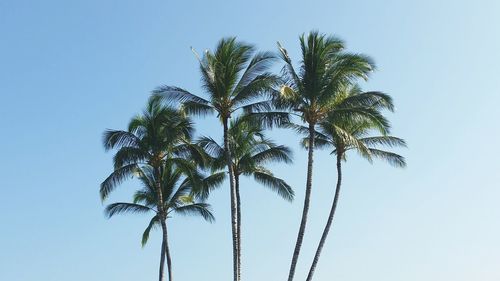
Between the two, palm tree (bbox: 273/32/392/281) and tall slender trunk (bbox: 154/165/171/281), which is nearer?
palm tree (bbox: 273/32/392/281)

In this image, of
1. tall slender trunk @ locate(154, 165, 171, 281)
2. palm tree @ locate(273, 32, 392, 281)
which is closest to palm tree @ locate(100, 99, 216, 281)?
tall slender trunk @ locate(154, 165, 171, 281)

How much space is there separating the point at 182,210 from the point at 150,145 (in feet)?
18.9

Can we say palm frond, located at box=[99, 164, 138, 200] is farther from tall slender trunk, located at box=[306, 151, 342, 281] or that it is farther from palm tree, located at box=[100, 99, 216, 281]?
tall slender trunk, located at box=[306, 151, 342, 281]

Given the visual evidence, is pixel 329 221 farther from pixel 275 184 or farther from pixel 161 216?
pixel 161 216

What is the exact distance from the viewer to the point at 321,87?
3014 centimetres

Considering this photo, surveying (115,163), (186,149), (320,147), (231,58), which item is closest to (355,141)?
(320,147)

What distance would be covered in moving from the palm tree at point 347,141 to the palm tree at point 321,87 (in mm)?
522

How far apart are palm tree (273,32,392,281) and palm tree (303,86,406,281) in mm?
522

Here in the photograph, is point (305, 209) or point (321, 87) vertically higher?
point (321, 87)

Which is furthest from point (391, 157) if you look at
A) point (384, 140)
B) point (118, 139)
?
point (118, 139)

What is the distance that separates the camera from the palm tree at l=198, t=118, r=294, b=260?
118ft

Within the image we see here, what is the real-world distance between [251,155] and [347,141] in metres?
6.71

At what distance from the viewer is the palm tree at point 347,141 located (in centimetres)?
3105

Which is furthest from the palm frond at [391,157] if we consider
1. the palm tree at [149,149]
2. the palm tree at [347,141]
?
the palm tree at [149,149]
